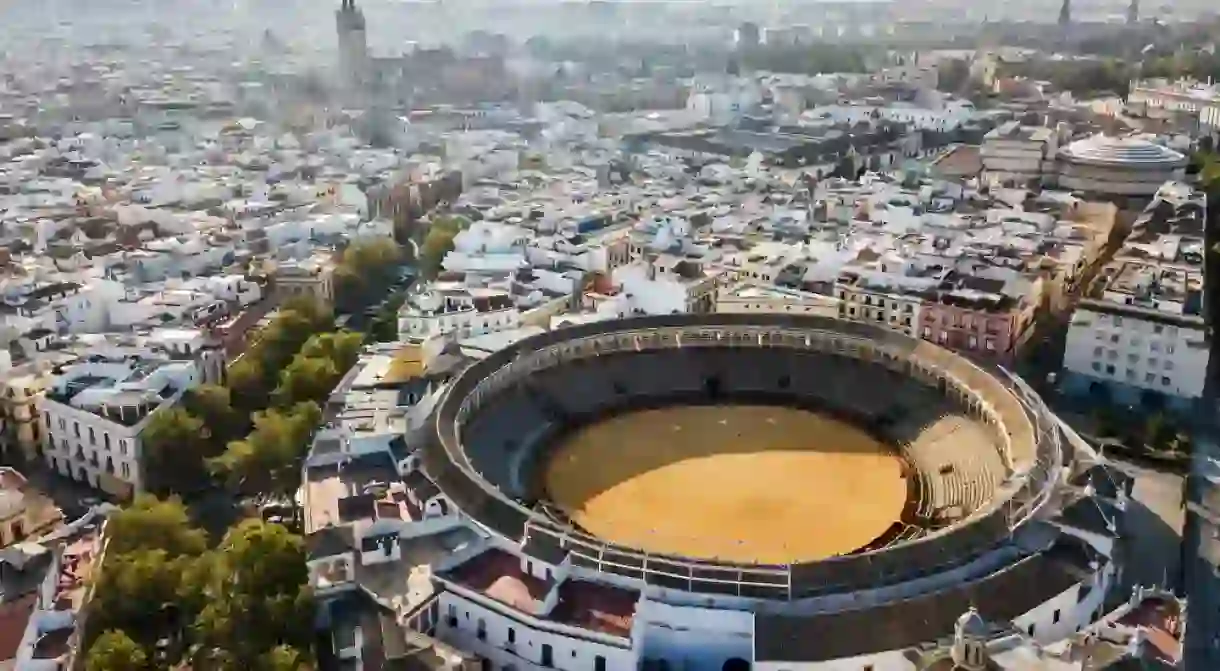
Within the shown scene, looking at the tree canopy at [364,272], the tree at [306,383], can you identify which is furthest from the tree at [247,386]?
the tree canopy at [364,272]

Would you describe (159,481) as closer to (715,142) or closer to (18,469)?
(18,469)

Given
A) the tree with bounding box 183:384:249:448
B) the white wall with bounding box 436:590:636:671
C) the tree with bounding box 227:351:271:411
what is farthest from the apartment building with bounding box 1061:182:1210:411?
the tree with bounding box 183:384:249:448

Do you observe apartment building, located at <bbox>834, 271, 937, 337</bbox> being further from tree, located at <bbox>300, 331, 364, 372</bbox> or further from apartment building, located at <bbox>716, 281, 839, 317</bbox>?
tree, located at <bbox>300, 331, 364, 372</bbox>

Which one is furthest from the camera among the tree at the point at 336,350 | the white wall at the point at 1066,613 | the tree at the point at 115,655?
the tree at the point at 336,350

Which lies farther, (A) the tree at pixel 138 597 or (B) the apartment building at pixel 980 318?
(B) the apartment building at pixel 980 318

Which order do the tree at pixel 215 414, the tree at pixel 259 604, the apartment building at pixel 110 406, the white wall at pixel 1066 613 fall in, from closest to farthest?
the tree at pixel 259 604 < the white wall at pixel 1066 613 < the apartment building at pixel 110 406 < the tree at pixel 215 414

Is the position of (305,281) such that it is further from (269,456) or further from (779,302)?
(779,302)

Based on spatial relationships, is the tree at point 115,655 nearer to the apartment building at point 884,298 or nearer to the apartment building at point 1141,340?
the apartment building at point 884,298
